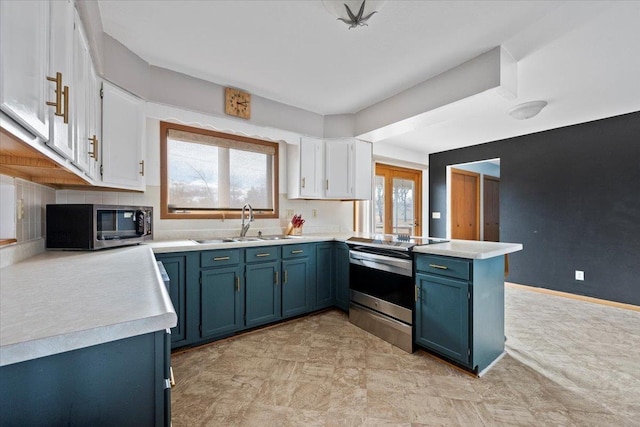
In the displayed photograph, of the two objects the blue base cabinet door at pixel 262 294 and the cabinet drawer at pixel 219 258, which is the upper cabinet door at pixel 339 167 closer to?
the blue base cabinet door at pixel 262 294

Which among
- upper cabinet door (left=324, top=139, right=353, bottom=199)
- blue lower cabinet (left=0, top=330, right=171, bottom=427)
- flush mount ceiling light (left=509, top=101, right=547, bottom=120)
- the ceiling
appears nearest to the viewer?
blue lower cabinet (left=0, top=330, right=171, bottom=427)

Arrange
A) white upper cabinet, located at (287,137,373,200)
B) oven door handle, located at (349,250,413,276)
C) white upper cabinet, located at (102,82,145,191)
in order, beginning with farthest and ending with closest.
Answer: white upper cabinet, located at (287,137,373,200), oven door handle, located at (349,250,413,276), white upper cabinet, located at (102,82,145,191)

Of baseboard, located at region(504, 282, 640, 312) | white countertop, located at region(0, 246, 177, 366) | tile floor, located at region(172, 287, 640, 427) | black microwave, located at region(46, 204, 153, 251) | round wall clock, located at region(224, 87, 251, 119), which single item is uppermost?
Answer: round wall clock, located at region(224, 87, 251, 119)

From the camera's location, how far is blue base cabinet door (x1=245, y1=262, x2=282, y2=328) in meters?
2.52

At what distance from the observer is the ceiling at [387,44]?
1.74m

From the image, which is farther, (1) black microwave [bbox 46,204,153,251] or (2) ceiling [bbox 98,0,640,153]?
(1) black microwave [bbox 46,204,153,251]

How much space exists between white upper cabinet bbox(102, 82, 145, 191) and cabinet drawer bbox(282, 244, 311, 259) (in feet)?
Result: 4.44

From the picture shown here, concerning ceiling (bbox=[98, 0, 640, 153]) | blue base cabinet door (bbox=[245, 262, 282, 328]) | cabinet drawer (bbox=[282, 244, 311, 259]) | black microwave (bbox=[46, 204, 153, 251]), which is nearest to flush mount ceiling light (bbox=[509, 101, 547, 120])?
ceiling (bbox=[98, 0, 640, 153])

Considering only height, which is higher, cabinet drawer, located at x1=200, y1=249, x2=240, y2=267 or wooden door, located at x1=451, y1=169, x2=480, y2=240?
wooden door, located at x1=451, y1=169, x2=480, y2=240

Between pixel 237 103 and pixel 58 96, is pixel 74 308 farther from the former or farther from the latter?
pixel 237 103

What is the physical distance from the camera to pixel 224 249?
2.38 m

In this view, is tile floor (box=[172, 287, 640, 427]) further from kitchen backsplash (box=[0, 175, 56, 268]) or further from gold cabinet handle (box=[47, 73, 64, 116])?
gold cabinet handle (box=[47, 73, 64, 116])

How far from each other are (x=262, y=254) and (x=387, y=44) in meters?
2.01

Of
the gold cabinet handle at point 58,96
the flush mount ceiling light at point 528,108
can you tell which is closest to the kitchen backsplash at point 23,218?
the gold cabinet handle at point 58,96
